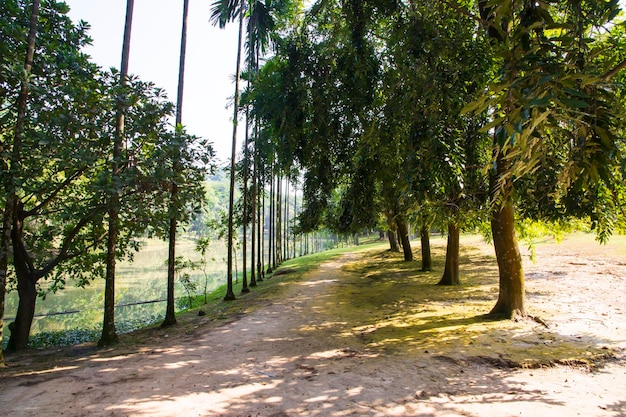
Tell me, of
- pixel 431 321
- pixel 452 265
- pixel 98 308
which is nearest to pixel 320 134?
pixel 431 321

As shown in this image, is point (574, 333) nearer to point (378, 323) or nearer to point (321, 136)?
point (378, 323)

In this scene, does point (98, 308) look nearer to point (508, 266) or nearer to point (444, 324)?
point (444, 324)

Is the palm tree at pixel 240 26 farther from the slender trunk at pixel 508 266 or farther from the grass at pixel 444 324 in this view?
the slender trunk at pixel 508 266

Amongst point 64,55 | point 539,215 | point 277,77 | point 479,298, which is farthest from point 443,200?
point 64,55

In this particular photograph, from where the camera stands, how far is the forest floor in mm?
4617

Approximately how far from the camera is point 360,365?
5.99 meters

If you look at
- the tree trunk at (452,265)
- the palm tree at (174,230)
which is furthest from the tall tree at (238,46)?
the tree trunk at (452,265)

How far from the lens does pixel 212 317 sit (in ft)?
38.8

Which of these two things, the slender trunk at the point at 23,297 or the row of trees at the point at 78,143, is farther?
the slender trunk at the point at 23,297

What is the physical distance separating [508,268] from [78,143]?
9613 millimetres

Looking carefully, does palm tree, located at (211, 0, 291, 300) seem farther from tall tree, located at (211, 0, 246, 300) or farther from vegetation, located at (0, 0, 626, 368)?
vegetation, located at (0, 0, 626, 368)

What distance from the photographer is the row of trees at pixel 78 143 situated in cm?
724

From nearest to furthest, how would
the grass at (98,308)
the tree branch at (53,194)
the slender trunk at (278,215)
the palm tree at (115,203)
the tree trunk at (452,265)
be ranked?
the palm tree at (115,203), the tree branch at (53,194), the grass at (98,308), the tree trunk at (452,265), the slender trunk at (278,215)

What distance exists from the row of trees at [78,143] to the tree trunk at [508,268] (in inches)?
282
